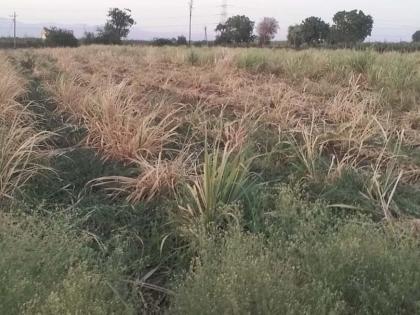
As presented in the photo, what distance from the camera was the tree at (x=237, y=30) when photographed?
61.4 meters

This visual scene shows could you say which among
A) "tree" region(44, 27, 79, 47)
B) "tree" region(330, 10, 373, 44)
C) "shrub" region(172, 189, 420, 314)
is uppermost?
"tree" region(330, 10, 373, 44)

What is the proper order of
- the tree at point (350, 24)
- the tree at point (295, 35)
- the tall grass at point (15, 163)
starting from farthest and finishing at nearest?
the tree at point (350, 24)
the tree at point (295, 35)
the tall grass at point (15, 163)

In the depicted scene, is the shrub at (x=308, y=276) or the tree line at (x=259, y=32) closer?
the shrub at (x=308, y=276)

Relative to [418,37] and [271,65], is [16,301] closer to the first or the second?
[271,65]

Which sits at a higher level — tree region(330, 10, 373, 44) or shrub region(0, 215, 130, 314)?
tree region(330, 10, 373, 44)

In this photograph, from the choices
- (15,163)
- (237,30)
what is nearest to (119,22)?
(237,30)

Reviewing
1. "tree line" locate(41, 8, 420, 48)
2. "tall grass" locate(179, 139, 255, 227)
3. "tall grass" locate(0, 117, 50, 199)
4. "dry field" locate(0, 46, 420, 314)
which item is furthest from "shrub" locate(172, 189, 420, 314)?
"tree line" locate(41, 8, 420, 48)

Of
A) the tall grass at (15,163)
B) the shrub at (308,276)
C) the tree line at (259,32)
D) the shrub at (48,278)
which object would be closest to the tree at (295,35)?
the tree line at (259,32)

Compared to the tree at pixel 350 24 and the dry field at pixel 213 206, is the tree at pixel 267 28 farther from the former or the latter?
the dry field at pixel 213 206

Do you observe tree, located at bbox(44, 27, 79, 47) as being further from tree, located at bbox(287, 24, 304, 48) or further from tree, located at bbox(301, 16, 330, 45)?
tree, located at bbox(301, 16, 330, 45)

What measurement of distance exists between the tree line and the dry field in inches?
1761

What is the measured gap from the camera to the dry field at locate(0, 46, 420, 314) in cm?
236

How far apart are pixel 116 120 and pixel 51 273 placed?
2989 mm

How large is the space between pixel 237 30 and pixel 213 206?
2383 inches
